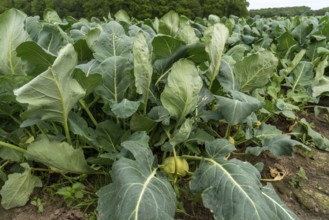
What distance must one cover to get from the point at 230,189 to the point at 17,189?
122 centimetres

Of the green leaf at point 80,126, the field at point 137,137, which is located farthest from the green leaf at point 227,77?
the green leaf at point 80,126

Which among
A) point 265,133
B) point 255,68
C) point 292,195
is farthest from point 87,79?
point 292,195

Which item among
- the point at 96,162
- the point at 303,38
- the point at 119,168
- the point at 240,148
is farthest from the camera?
the point at 303,38

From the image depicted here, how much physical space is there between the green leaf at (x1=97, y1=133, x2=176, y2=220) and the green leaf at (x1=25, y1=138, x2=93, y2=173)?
1.10 feet

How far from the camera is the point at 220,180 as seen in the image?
1607 millimetres

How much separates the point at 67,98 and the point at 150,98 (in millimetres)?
592

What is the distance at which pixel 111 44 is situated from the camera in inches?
83.5

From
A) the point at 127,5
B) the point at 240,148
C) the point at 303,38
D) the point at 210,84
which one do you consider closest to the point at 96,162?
the point at 210,84

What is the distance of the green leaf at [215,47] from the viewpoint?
2008 mm

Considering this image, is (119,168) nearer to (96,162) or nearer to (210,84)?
(96,162)

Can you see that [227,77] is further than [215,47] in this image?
Yes

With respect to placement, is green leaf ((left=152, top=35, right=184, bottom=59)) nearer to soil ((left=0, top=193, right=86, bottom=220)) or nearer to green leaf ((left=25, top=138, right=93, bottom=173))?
green leaf ((left=25, top=138, right=93, bottom=173))

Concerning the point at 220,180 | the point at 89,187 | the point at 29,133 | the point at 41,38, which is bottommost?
the point at 89,187

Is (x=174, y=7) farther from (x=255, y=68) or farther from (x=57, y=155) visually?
(x=57, y=155)
